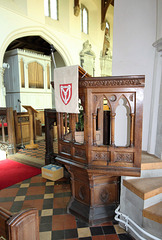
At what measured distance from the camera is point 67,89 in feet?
6.51

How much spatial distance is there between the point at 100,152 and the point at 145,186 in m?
0.59

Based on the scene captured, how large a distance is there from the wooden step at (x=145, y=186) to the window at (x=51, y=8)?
9.36 m

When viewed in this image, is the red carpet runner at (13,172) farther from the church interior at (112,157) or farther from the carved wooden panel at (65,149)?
the carved wooden panel at (65,149)

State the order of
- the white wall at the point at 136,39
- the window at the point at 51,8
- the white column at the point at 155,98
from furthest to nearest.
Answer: the window at the point at 51,8, the white wall at the point at 136,39, the white column at the point at 155,98

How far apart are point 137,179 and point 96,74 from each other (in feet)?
35.0

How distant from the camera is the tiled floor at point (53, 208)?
201cm

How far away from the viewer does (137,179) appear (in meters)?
2.05

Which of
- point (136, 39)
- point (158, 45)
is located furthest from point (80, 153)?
point (136, 39)

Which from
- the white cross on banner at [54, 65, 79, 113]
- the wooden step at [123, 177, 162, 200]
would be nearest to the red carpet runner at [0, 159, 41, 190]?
the white cross on banner at [54, 65, 79, 113]

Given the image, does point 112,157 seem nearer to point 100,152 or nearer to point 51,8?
point 100,152

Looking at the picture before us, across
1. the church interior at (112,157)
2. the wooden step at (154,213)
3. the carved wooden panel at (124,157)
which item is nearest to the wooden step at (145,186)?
the church interior at (112,157)

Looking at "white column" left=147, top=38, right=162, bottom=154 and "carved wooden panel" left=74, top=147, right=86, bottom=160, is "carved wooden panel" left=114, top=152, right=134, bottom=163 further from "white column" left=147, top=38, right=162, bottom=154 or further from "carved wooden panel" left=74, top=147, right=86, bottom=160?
"white column" left=147, top=38, right=162, bottom=154

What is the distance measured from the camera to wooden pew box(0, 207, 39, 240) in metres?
0.77

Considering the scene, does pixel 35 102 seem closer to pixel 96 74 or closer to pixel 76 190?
pixel 96 74
